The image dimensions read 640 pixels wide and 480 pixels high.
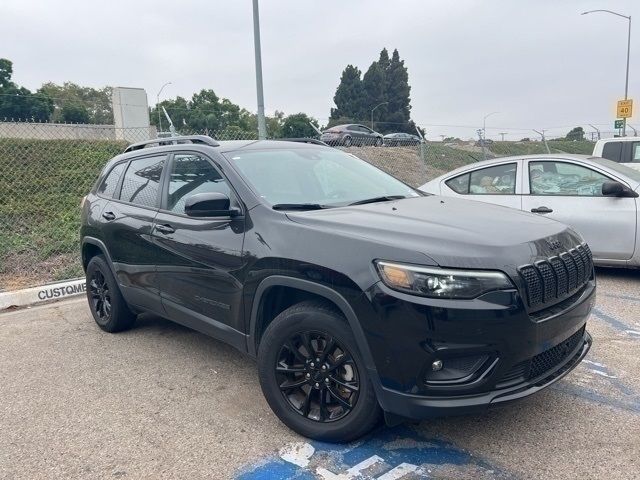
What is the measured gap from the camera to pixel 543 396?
3.41 m

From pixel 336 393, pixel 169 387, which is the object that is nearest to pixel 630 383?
pixel 336 393

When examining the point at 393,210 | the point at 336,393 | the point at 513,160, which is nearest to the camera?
the point at 336,393

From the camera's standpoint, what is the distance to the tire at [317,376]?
2.76 metres

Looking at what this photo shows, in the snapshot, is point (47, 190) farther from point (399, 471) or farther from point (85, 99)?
point (85, 99)

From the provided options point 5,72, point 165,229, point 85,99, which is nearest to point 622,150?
point 165,229

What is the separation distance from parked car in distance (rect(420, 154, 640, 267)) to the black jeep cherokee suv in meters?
3.05

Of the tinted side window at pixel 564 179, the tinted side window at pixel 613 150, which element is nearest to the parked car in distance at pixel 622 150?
the tinted side window at pixel 613 150

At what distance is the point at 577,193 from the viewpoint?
632 centimetres

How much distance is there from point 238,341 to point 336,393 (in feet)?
2.69

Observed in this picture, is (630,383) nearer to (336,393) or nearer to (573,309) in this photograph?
(573,309)

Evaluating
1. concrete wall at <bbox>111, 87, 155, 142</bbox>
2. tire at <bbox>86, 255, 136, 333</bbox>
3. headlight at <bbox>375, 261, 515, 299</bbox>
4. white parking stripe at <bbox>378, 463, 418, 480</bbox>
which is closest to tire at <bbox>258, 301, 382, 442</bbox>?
white parking stripe at <bbox>378, 463, 418, 480</bbox>

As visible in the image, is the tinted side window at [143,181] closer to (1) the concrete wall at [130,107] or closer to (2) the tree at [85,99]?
(1) the concrete wall at [130,107]

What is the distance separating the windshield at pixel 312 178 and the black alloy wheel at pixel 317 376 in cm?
93

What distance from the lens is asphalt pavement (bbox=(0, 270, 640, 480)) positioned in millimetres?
2744
